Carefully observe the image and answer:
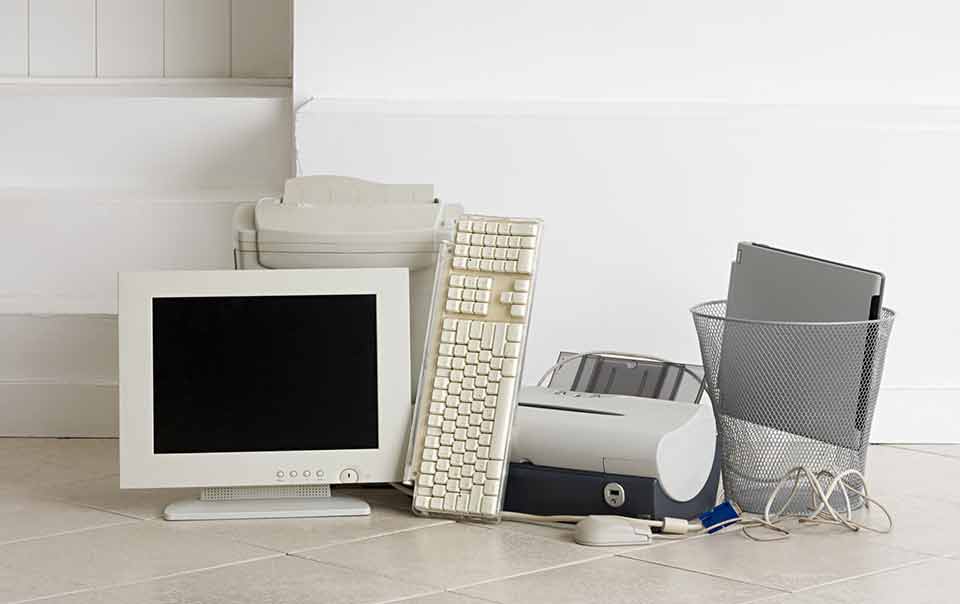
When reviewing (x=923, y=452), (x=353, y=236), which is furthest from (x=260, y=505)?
(x=923, y=452)

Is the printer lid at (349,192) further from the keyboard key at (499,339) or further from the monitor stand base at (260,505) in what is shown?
the monitor stand base at (260,505)

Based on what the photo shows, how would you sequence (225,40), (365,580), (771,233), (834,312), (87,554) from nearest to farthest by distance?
(365,580) → (87,554) → (834,312) → (771,233) → (225,40)

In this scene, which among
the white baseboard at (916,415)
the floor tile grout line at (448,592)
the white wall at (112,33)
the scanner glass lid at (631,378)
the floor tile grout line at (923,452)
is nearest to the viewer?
the floor tile grout line at (448,592)

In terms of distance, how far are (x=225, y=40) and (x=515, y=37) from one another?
2.89 feet

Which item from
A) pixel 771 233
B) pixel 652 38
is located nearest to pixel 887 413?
pixel 771 233

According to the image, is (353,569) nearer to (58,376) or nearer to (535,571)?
(535,571)

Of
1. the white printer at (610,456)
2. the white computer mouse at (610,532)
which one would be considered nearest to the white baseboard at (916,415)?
the white printer at (610,456)

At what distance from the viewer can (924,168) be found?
9.30 ft

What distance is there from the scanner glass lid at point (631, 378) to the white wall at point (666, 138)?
36cm

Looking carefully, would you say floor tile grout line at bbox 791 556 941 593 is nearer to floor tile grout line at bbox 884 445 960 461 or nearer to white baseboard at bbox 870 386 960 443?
floor tile grout line at bbox 884 445 960 461

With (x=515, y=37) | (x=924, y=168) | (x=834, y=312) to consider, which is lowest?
(x=834, y=312)

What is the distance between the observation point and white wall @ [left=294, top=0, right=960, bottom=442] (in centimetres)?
277

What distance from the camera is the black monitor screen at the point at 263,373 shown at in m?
2.11

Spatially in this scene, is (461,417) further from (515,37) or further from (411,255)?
(515,37)
